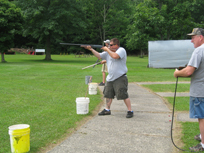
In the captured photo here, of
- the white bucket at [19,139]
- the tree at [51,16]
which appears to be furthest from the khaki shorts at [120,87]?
the tree at [51,16]

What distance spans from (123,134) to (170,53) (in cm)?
2029

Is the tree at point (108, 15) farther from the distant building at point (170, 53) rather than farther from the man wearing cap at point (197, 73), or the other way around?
the man wearing cap at point (197, 73)

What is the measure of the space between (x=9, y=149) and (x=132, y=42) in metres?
25.2

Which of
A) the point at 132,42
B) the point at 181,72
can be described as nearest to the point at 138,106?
the point at 181,72

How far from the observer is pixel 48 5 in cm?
3369

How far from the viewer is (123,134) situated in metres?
4.61

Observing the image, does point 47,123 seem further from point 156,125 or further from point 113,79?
point 156,125

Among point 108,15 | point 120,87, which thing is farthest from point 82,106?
point 108,15

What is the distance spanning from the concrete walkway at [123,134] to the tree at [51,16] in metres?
27.1

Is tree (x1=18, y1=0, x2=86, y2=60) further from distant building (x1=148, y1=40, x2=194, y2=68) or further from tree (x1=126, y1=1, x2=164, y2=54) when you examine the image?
distant building (x1=148, y1=40, x2=194, y2=68)

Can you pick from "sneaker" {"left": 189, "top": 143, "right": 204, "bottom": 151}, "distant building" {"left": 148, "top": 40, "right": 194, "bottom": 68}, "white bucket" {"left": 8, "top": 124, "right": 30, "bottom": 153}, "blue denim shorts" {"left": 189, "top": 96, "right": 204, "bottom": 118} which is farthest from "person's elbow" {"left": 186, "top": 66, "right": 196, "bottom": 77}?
"distant building" {"left": 148, "top": 40, "right": 194, "bottom": 68}

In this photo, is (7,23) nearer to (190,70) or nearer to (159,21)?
(159,21)

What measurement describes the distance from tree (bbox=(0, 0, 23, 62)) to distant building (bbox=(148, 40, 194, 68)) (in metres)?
15.4

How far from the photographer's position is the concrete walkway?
3.92 m
